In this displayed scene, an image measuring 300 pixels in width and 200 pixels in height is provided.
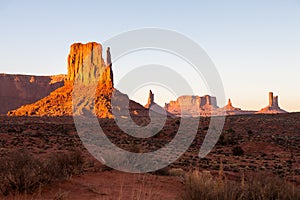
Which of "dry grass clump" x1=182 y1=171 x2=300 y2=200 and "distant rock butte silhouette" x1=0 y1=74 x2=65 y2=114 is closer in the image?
"dry grass clump" x1=182 y1=171 x2=300 y2=200

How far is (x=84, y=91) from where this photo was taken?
8625 centimetres

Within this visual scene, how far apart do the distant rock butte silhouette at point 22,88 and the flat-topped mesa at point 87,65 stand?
124 ft

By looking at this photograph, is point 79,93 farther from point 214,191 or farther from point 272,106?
point 272,106

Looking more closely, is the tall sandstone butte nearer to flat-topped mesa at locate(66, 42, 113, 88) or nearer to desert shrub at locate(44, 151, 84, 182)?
flat-topped mesa at locate(66, 42, 113, 88)

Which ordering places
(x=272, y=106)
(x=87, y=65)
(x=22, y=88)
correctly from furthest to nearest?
(x=272, y=106) < (x=22, y=88) < (x=87, y=65)

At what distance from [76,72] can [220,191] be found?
313 ft

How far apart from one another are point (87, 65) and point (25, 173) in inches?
3576

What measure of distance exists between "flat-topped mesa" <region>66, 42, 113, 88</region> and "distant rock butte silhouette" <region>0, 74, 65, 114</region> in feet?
124

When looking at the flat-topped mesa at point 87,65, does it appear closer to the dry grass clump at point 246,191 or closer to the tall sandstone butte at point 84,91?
the tall sandstone butte at point 84,91

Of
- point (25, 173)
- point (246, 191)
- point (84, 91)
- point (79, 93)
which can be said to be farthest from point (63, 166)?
point (84, 91)

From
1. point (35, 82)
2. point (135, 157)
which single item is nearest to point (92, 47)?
point (35, 82)

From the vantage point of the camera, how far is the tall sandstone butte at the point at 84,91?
249ft

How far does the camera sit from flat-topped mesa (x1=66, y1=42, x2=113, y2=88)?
304 feet

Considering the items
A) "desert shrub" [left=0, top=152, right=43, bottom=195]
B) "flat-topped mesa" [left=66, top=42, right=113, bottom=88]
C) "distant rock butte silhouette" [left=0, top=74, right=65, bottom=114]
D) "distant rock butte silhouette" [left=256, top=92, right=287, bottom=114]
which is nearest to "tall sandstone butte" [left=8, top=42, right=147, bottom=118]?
"flat-topped mesa" [left=66, top=42, right=113, bottom=88]
